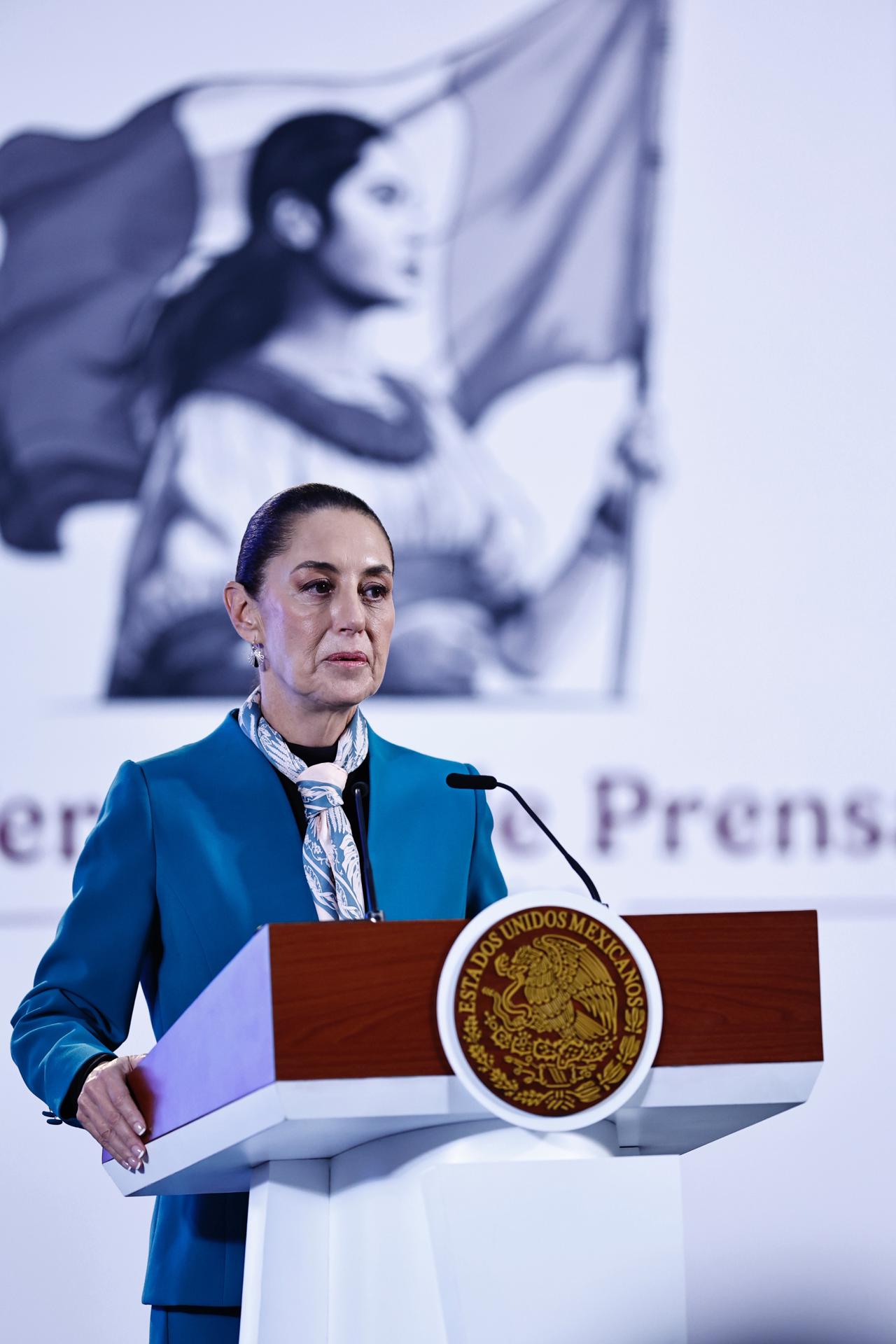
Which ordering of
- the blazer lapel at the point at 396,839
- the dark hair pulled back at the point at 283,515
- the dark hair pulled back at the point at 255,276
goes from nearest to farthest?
the blazer lapel at the point at 396,839, the dark hair pulled back at the point at 283,515, the dark hair pulled back at the point at 255,276

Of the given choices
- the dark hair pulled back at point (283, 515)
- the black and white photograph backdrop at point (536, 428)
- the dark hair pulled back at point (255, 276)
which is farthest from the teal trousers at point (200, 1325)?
the dark hair pulled back at point (255, 276)

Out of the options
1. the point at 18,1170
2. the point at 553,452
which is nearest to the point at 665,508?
the point at 553,452

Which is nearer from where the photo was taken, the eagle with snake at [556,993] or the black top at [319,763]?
the eagle with snake at [556,993]

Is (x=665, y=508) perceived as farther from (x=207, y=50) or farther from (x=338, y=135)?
(x=207, y=50)

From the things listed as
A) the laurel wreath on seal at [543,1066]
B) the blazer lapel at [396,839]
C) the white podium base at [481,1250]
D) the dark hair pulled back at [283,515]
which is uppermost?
the dark hair pulled back at [283,515]

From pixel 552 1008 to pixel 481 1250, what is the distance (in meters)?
0.18

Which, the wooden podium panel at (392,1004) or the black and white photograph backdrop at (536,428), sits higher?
the black and white photograph backdrop at (536,428)

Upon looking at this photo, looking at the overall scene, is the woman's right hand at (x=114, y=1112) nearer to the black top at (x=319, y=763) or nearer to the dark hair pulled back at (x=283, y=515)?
the black top at (x=319, y=763)

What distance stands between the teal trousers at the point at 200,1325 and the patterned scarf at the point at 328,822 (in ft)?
1.36

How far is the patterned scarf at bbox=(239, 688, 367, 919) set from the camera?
1.58 metres

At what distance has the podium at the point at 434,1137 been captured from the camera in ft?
3.30

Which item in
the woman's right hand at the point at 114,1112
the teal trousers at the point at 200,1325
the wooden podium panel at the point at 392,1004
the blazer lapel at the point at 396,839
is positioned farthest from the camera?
the blazer lapel at the point at 396,839

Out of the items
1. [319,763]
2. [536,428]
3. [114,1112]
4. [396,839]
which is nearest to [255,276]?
[536,428]

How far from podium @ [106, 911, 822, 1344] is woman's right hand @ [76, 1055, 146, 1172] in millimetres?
157
